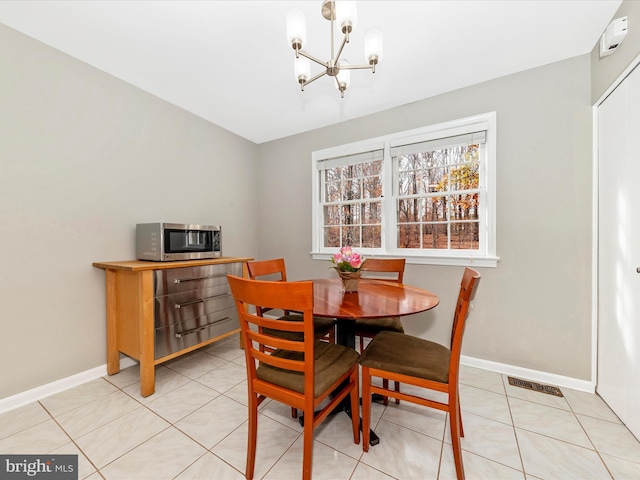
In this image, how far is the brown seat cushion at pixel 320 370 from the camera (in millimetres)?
1213

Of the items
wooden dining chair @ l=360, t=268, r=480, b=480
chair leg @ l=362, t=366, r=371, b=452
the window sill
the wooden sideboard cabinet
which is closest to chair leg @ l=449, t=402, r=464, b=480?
wooden dining chair @ l=360, t=268, r=480, b=480

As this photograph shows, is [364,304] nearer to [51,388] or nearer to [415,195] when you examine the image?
[415,195]

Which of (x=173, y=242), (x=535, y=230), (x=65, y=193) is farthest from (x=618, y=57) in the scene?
(x=65, y=193)

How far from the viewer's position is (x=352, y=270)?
1.69m

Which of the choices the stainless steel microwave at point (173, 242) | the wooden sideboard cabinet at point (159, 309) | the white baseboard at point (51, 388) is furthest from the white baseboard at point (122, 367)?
the stainless steel microwave at point (173, 242)

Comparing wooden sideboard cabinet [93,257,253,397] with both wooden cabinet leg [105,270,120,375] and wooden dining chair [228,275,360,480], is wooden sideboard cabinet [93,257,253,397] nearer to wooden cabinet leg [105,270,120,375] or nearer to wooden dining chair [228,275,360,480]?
wooden cabinet leg [105,270,120,375]

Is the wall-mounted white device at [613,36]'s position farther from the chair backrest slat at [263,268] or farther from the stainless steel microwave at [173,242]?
the stainless steel microwave at [173,242]

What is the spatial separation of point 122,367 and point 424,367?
2.56m

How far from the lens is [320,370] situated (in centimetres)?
128

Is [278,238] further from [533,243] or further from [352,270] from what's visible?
[533,243]

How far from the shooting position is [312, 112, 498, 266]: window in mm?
2391

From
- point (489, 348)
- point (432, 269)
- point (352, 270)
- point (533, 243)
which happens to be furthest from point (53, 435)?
point (533, 243)

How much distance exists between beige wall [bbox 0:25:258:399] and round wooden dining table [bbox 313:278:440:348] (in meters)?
1.93

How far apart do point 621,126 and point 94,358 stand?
4.20 m
